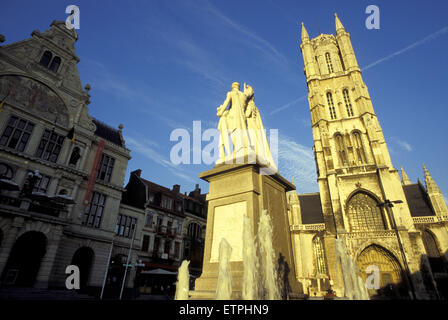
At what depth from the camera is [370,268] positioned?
2670 centimetres

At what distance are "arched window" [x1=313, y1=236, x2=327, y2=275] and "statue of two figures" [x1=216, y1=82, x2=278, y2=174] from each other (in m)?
28.5

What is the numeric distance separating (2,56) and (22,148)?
715cm

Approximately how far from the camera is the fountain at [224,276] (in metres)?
4.57

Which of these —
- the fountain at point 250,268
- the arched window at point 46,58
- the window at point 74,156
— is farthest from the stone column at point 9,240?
the fountain at point 250,268

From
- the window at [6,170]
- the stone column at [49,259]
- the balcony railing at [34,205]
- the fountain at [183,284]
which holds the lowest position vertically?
the fountain at [183,284]

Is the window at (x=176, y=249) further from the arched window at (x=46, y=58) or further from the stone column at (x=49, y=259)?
the arched window at (x=46, y=58)

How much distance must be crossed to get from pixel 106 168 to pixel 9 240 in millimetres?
9349

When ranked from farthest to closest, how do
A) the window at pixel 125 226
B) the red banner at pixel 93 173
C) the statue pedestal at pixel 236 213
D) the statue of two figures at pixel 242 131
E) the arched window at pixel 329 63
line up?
the arched window at pixel 329 63 < the window at pixel 125 226 < the red banner at pixel 93 173 < the statue of two figures at pixel 242 131 < the statue pedestal at pixel 236 213

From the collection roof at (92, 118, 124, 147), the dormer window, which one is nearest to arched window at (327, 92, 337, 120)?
roof at (92, 118, 124, 147)

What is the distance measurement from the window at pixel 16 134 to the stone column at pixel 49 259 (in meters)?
6.91

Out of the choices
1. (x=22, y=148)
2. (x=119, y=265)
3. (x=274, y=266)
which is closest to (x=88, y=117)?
(x=22, y=148)

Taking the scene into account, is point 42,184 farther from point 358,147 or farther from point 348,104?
point 348,104

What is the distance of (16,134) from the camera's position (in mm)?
18234

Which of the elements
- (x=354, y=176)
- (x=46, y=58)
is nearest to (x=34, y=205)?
(x=46, y=58)
